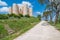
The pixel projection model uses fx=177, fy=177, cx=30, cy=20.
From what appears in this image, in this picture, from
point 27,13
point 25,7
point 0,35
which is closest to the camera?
point 0,35

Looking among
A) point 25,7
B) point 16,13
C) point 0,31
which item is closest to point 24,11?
point 25,7

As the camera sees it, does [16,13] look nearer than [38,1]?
No

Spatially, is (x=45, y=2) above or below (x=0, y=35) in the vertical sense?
above

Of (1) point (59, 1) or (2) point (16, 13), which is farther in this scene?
(2) point (16, 13)

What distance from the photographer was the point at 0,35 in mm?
11875

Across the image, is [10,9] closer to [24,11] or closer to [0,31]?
[24,11]

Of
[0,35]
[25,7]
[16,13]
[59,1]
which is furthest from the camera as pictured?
[25,7]

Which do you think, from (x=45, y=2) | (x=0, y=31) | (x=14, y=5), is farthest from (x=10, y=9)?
(x=0, y=31)

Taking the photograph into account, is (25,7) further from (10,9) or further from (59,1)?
(59,1)

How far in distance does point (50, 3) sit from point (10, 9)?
7.81 m

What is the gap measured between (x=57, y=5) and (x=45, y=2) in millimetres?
2389

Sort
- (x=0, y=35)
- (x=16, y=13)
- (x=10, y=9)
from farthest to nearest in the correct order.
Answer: (x=16, y=13) → (x=10, y=9) → (x=0, y=35)

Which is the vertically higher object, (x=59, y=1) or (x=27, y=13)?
(x=59, y=1)

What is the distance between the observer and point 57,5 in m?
31.7
